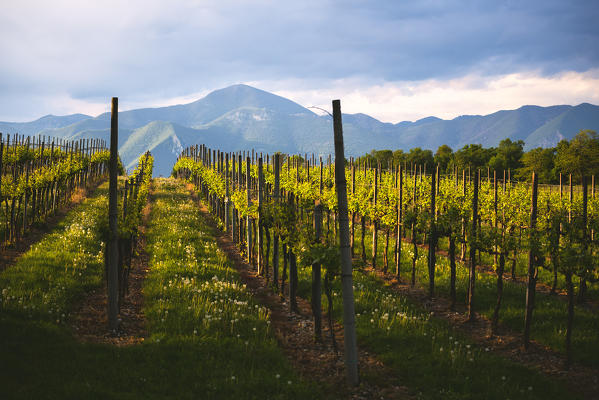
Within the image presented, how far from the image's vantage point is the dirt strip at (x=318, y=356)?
23.0 ft

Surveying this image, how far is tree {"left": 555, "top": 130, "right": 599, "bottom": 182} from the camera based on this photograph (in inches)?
2685

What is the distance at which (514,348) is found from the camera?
372 inches

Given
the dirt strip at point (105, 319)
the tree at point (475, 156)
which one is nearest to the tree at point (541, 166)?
the tree at point (475, 156)

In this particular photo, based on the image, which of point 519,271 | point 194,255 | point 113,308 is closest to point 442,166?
point 519,271

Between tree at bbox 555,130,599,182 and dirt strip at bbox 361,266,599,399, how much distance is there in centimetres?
6870

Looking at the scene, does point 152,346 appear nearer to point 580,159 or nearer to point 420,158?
point 580,159

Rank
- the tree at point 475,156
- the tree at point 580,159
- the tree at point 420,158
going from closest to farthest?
the tree at point 580,159
the tree at point 475,156
the tree at point 420,158

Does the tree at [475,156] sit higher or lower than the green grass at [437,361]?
higher

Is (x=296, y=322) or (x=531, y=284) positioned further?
(x=296, y=322)

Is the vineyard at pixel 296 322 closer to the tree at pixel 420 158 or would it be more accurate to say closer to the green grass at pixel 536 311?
the green grass at pixel 536 311

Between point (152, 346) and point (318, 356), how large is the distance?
11.5ft

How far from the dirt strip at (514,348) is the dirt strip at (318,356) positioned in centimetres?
336

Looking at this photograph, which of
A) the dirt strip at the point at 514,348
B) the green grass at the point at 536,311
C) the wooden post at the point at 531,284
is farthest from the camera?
the wooden post at the point at 531,284

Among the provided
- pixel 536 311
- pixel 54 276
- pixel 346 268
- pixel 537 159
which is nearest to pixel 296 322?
pixel 346 268
